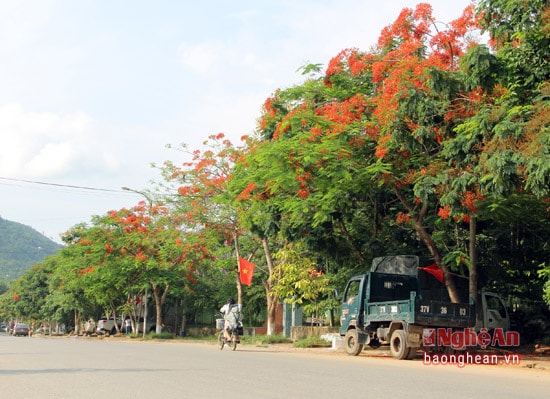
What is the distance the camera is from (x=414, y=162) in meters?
17.3

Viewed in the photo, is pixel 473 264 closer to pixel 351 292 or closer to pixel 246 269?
pixel 351 292

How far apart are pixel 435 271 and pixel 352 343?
3485 millimetres

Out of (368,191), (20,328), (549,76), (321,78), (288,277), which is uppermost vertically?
(321,78)

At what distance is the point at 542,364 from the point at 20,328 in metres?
54.4

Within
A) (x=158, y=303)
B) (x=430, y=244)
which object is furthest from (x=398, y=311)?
(x=158, y=303)

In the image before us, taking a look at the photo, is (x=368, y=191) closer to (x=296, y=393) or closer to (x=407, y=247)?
(x=407, y=247)

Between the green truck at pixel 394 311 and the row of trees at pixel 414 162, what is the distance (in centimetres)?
138

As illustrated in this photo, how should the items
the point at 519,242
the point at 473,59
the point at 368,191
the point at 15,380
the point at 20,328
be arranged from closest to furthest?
the point at 15,380, the point at 473,59, the point at 368,191, the point at 519,242, the point at 20,328

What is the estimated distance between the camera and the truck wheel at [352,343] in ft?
61.4

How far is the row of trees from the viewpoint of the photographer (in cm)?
1404

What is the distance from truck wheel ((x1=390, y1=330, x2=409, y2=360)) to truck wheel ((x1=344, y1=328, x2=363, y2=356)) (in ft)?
5.08

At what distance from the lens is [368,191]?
19.7m

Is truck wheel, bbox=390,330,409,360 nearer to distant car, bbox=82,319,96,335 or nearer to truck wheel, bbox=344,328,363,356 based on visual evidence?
truck wheel, bbox=344,328,363,356

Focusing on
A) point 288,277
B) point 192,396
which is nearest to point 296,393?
point 192,396
